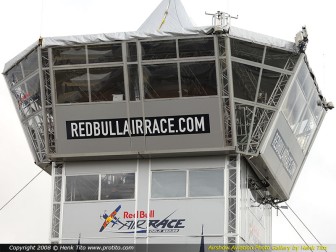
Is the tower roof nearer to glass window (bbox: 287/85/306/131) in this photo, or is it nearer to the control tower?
the control tower

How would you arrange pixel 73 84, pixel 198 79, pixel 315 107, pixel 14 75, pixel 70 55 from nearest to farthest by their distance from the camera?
pixel 198 79, pixel 70 55, pixel 73 84, pixel 14 75, pixel 315 107

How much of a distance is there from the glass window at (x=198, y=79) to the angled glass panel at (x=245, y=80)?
88cm

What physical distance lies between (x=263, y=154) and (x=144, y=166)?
4986 mm

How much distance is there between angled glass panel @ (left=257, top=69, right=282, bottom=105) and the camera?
41.0m

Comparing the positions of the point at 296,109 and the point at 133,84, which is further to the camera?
the point at 296,109

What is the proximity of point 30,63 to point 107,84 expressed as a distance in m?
3.63

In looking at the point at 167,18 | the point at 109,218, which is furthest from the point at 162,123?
the point at 167,18

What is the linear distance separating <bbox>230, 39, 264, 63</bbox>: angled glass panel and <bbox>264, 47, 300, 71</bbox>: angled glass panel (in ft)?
1.19

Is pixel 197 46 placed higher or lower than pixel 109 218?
higher

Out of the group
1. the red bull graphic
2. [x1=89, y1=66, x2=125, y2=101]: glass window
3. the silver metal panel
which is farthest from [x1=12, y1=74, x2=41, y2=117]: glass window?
the silver metal panel

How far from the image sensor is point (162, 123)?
40.8 meters

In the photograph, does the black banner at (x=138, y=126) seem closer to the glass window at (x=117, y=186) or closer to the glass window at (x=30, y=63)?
the glass window at (x=117, y=186)

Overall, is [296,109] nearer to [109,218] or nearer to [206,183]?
[206,183]

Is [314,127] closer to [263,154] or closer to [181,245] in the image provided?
[263,154]
